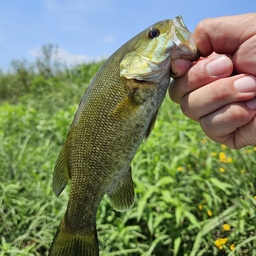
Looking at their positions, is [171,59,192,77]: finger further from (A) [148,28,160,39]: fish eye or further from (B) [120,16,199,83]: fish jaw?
(A) [148,28,160,39]: fish eye

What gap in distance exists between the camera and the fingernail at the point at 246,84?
5.66ft

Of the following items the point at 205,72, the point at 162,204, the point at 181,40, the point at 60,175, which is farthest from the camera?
the point at 162,204

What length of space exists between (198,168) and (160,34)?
2376 mm

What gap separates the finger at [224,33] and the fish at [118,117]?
135 mm

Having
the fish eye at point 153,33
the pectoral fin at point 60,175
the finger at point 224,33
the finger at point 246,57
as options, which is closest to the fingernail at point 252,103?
the finger at point 246,57

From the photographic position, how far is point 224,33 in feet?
5.89

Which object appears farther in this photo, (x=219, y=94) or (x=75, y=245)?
(x=75, y=245)

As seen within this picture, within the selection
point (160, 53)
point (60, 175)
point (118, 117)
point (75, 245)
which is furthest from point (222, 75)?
point (75, 245)

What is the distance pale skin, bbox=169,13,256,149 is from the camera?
1751 mm

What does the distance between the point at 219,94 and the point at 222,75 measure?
96mm

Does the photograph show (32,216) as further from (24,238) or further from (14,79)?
(14,79)

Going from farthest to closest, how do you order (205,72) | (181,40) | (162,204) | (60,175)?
(162,204)
(60,175)
(205,72)
(181,40)

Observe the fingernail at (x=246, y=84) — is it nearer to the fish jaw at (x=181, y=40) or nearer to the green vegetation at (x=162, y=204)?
the fish jaw at (x=181, y=40)

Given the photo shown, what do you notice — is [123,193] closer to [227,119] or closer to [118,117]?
[118,117]
